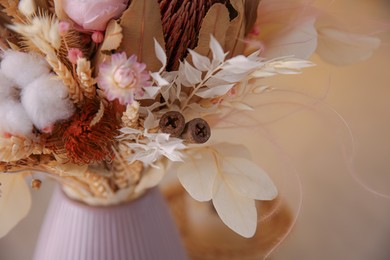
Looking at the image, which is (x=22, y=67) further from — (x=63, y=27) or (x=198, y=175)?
(x=198, y=175)

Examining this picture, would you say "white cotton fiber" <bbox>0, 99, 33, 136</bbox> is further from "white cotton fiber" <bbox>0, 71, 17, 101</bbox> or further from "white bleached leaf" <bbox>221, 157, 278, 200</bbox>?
"white bleached leaf" <bbox>221, 157, 278, 200</bbox>

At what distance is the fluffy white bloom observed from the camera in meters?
0.37

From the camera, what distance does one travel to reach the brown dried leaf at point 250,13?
15.4 inches

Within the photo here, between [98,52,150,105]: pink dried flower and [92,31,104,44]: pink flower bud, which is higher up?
[92,31,104,44]: pink flower bud

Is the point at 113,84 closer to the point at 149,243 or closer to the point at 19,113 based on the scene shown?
the point at 19,113

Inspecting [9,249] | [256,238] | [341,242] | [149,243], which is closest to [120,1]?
[149,243]

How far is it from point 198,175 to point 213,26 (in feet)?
0.44

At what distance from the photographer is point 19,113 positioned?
1.15 feet

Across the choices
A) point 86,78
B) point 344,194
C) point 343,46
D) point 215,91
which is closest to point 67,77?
point 86,78

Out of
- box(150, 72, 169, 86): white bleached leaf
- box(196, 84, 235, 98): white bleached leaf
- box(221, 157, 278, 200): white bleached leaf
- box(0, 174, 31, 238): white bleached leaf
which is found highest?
box(150, 72, 169, 86): white bleached leaf

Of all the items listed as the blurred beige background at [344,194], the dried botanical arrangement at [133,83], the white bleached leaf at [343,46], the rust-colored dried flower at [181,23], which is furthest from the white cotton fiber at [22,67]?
the blurred beige background at [344,194]

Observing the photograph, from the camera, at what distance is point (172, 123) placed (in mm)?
375

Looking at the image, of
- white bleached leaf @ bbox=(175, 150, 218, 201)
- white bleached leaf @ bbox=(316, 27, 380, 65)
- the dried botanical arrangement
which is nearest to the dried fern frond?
the dried botanical arrangement

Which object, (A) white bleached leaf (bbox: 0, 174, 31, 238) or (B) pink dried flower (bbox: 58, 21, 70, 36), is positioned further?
(A) white bleached leaf (bbox: 0, 174, 31, 238)
